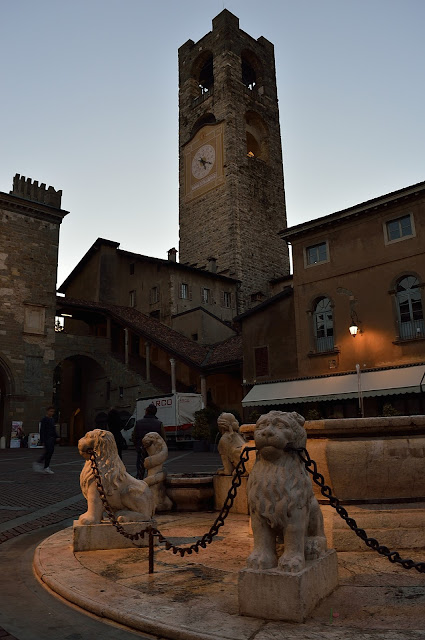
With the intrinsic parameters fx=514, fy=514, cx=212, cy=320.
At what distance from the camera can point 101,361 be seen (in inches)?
1193

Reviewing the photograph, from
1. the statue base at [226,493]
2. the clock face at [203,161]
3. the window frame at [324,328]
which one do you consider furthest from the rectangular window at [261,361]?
the clock face at [203,161]

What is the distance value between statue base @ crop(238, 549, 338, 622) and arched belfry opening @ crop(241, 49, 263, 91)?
47.8 meters

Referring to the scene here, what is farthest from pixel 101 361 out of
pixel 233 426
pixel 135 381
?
pixel 233 426

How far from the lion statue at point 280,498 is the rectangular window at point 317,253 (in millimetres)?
18910

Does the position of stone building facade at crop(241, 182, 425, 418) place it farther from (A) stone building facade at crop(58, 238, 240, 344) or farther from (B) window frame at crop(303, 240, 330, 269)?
(A) stone building facade at crop(58, 238, 240, 344)

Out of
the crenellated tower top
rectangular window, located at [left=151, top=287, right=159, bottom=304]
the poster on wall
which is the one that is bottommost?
the poster on wall

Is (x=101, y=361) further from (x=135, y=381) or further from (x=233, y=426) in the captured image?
(x=233, y=426)

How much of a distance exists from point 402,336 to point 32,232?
19.8 metres

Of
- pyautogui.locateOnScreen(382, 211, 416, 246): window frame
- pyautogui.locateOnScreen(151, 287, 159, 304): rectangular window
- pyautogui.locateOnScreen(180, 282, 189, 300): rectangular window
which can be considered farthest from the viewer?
pyautogui.locateOnScreen(151, 287, 159, 304): rectangular window

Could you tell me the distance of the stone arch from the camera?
3055cm

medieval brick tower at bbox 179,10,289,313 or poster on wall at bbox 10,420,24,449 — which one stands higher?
medieval brick tower at bbox 179,10,289,313

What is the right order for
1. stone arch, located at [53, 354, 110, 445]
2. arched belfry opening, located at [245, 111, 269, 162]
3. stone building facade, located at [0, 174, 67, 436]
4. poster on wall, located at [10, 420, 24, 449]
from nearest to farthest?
1. poster on wall, located at [10, 420, 24, 449]
2. stone building facade, located at [0, 174, 67, 436]
3. stone arch, located at [53, 354, 110, 445]
4. arched belfry opening, located at [245, 111, 269, 162]

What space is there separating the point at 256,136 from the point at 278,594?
44.8m

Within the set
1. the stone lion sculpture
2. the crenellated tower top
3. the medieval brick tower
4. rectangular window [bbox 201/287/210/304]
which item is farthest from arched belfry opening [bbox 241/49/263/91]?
the stone lion sculpture
